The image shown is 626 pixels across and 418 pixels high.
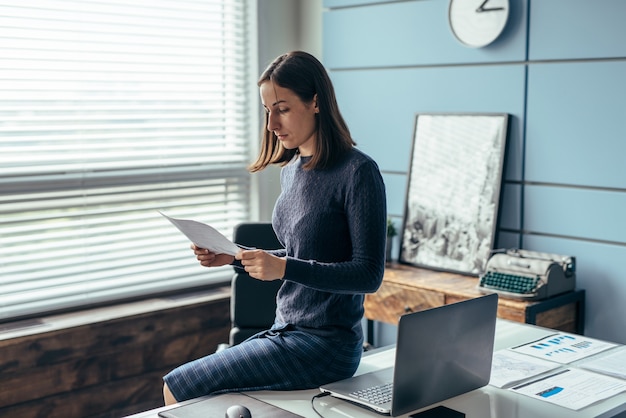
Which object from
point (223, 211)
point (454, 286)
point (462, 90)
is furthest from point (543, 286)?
point (223, 211)

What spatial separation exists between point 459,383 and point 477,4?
7.34 feet

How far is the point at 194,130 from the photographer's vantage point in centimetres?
437

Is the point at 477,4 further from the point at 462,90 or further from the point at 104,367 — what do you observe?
the point at 104,367

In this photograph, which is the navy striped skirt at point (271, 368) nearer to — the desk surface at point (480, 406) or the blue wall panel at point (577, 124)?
the desk surface at point (480, 406)

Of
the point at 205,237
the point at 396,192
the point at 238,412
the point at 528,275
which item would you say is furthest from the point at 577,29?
the point at 238,412

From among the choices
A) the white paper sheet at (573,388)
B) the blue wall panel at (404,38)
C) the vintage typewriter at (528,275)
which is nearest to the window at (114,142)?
the blue wall panel at (404,38)

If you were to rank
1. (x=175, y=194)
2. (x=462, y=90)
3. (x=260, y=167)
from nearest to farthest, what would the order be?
(x=260, y=167)
(x=462, y=90)
(x=175, y=194)

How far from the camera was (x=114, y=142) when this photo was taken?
400cm

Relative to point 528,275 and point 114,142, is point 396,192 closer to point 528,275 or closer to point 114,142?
point 528,275

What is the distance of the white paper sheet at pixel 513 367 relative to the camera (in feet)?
7.64

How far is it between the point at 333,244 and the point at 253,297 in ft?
3.17

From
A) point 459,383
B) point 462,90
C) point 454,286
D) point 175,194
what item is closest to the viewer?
point 459,383

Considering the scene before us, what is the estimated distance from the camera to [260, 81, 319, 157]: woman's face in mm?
2340

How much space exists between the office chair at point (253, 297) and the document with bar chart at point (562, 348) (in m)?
1.00
